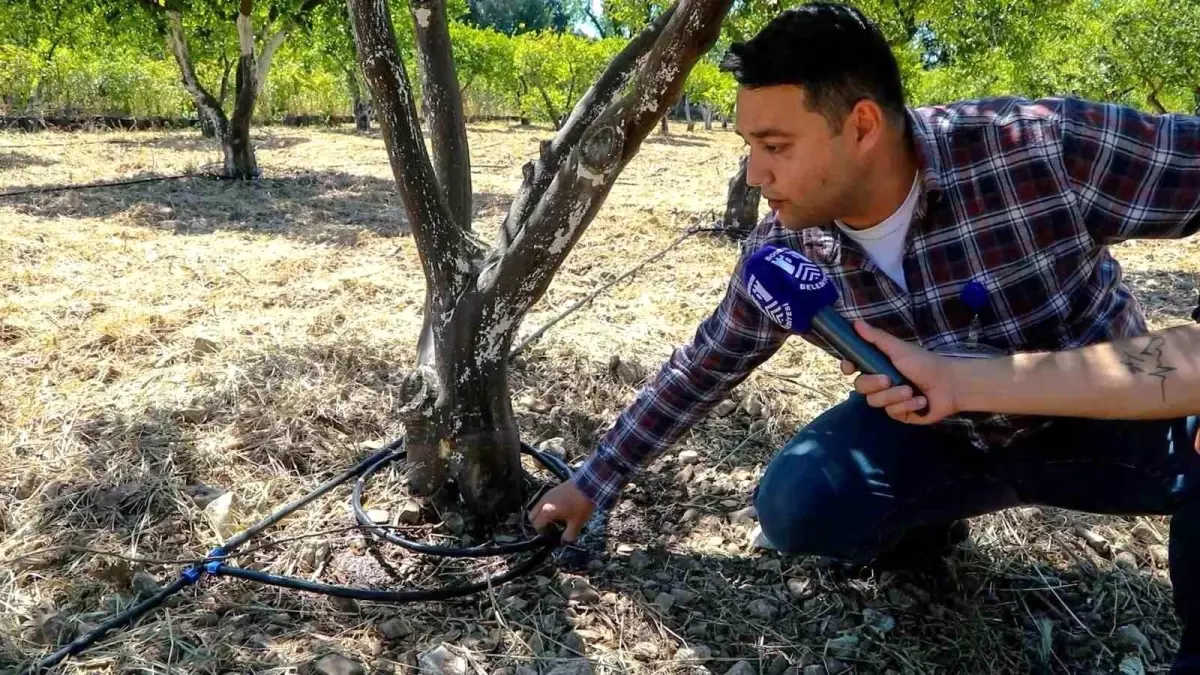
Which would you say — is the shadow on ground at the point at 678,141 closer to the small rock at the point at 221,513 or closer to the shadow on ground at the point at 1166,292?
the shadow on ground at the point at 1166,292

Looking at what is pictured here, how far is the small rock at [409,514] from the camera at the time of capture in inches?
84.4

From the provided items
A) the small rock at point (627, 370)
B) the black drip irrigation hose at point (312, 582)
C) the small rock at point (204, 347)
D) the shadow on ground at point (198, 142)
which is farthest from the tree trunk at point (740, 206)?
the shadow on ground at point (198, 142)

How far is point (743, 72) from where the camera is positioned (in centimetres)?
162

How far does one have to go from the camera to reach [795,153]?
5.19 ft

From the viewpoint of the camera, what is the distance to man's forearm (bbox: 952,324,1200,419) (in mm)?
1358

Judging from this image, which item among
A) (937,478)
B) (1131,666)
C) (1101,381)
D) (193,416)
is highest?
(1101,381)

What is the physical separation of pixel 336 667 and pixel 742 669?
81cm

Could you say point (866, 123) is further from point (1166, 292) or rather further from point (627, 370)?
point (1166, 292)

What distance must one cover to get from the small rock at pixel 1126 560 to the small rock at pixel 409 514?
174 cm

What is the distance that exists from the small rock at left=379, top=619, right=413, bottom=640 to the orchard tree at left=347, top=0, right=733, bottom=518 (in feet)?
1.31

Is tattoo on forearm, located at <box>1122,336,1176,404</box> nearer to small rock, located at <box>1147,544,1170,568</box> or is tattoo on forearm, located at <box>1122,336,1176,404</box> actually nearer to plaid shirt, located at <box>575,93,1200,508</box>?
plaid shirt, located at <box>575,93,1200,508</box>

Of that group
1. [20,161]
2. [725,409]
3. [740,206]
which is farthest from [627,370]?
[20,161]

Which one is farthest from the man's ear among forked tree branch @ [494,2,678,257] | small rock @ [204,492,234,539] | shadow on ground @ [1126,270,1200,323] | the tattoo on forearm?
shadow on ground @ [1126,270,1200,323]

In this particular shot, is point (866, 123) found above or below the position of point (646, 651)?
above
